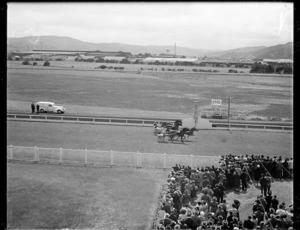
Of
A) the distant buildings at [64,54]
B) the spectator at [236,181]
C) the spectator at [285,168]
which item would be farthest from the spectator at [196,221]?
the distant buildings at [64,54]

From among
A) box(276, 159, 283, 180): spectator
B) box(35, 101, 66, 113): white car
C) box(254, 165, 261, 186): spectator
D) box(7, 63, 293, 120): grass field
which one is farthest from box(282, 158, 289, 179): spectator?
box(35, 101, 66, 113): white car

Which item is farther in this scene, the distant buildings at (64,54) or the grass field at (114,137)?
the distant buildings at (64,54)

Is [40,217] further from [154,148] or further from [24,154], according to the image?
[154,148]

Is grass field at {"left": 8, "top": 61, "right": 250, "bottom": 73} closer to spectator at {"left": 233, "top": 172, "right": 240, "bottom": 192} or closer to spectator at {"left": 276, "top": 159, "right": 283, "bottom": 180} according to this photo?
spectator at {"left": 276, "top": 159, "right": 283, "bottom": 180}

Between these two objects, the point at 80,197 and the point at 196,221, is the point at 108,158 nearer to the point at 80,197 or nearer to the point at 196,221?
the point at 80,197

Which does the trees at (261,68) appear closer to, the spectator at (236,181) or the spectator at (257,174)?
the spectator at (257,174)

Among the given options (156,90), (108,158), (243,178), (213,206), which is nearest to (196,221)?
(213,206)
